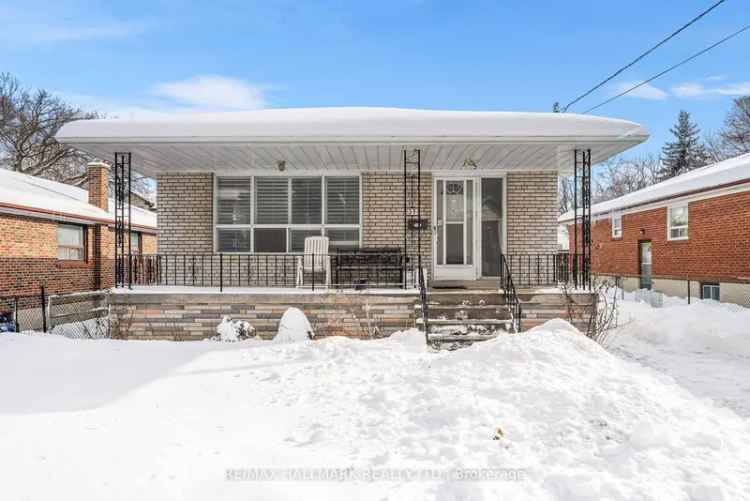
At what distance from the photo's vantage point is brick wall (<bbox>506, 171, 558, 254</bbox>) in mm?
9242

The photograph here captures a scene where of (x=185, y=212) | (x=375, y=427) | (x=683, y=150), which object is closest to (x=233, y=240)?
(x=185, y=212)

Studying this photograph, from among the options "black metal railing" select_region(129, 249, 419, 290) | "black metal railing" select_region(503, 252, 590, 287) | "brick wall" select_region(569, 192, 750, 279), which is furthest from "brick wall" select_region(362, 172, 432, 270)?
"brick wall" select_region(569, 192, 750, 279)

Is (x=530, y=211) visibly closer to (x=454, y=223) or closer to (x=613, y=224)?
(x=454, y=223)

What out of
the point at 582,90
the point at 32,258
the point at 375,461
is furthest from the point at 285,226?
the point at 582,90

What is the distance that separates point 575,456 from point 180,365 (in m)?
4.74

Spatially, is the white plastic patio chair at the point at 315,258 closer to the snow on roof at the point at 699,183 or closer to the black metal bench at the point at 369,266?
the black metal bench at the point at 369,266

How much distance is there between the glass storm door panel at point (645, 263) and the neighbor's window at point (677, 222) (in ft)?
5.51

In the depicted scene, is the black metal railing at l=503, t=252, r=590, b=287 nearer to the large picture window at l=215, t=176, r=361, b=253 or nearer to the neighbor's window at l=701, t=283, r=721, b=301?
the large picture window at l=215, t=176, r=361, b=253

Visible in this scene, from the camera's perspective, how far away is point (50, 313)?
11.0 meters

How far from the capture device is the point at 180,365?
5648 millimetres

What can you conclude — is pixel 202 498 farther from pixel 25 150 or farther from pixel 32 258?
pixel 25 150

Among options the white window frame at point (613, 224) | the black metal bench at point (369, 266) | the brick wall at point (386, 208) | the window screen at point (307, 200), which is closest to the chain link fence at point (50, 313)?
the window screen at point (307, 200)

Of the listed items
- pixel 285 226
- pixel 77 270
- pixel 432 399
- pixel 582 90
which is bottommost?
pixel 432 399

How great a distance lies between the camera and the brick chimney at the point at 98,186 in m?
15.7
